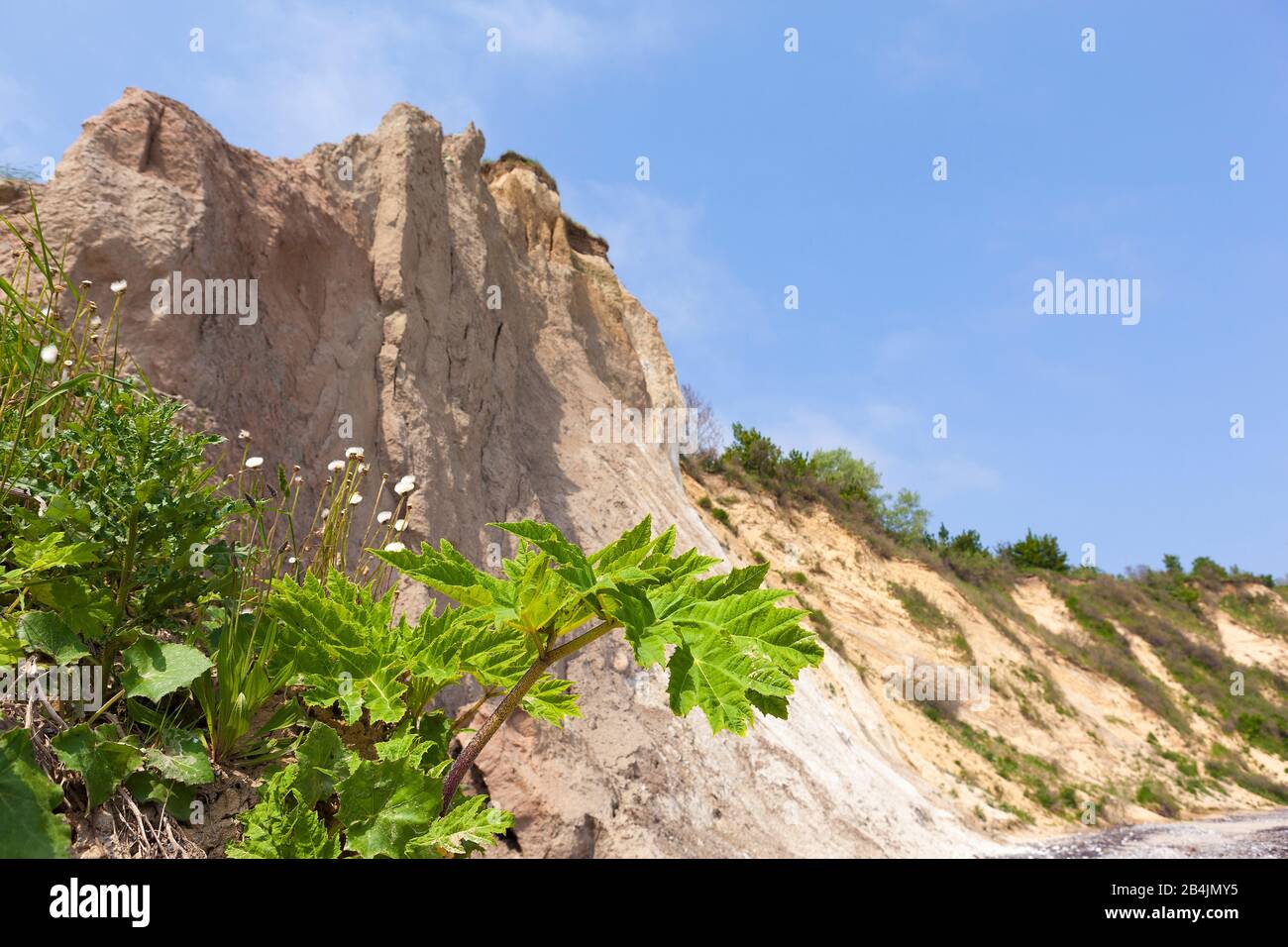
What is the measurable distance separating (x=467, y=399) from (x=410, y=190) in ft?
7.43

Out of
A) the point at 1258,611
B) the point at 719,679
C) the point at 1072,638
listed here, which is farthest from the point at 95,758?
the point at 1258,611

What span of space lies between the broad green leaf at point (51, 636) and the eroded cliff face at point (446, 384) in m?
3.70

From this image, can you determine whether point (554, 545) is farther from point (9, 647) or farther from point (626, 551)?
point (9, 647)

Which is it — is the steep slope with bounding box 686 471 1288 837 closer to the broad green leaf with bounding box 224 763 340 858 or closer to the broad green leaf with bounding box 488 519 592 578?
the broad green leaf with bounding box 224 763 340 858

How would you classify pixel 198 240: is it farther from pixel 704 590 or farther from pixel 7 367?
pixel 704 590

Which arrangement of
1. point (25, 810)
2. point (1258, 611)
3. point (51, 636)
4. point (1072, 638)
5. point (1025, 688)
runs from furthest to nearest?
point (1258, 611) → point (1072, 638) → point (1025, 688) → point (51, 636) → point (25, 810)

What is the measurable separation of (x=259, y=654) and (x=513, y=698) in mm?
765

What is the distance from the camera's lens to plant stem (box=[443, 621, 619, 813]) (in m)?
1.67

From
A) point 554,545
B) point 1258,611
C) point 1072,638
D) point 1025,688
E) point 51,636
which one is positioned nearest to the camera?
point 554,545

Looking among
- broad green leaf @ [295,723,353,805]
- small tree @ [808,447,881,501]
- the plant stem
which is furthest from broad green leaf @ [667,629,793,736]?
small tree @ [808,447,881,501]

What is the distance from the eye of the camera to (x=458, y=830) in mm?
1862

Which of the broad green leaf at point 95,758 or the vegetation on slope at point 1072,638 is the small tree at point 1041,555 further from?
the broad green leaf at point 95,758

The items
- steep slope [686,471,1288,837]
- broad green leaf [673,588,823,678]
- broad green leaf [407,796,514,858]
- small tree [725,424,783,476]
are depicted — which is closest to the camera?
broad green leaf [673,588,823,678]

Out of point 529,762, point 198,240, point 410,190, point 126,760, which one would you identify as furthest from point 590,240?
point 126,760
